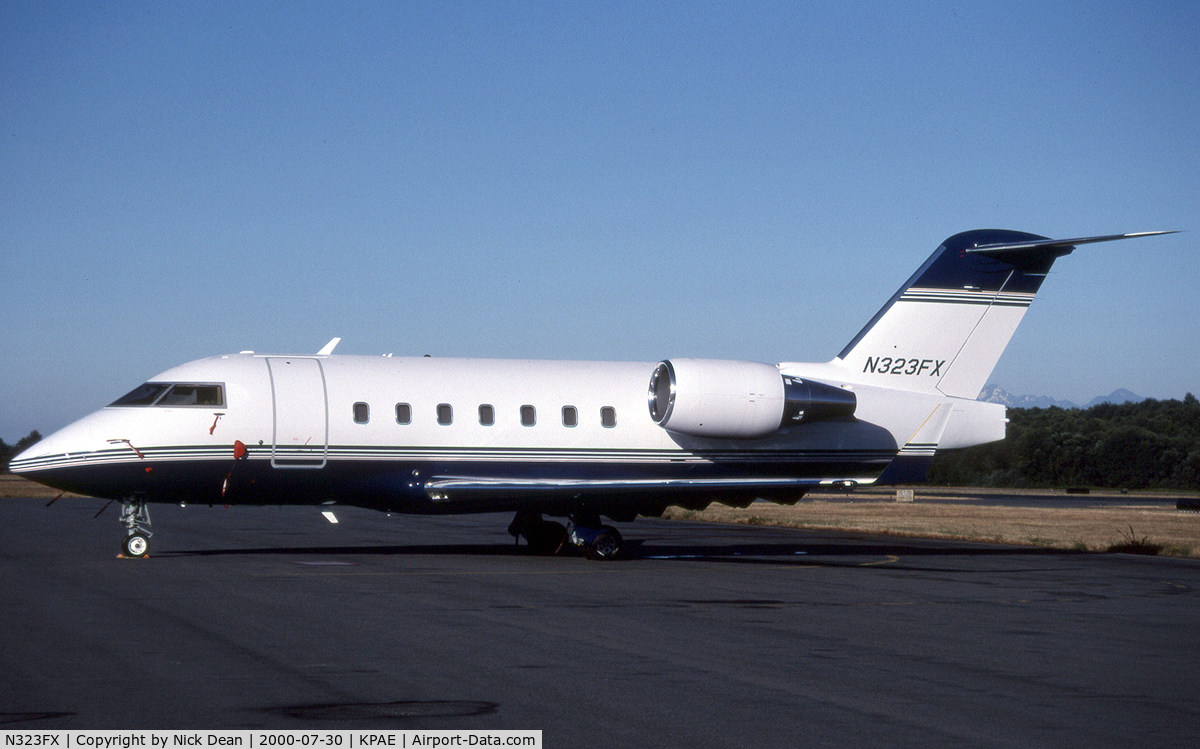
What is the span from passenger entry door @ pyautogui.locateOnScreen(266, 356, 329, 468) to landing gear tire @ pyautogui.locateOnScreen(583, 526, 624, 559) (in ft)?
17.5

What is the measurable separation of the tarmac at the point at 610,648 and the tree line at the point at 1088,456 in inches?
3317

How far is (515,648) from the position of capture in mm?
11766

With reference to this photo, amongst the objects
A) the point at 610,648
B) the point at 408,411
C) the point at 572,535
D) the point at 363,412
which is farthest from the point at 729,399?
the point at 610,648

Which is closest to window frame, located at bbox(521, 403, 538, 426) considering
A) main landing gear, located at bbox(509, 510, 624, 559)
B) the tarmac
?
main landing gear, located at bbox(509, 510, 624, 559)

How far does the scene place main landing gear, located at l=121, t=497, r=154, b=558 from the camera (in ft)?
70.2

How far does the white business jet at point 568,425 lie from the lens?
71.7 feet

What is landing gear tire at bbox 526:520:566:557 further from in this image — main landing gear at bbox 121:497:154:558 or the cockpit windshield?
main landing gear at bbox 121:497:154:558

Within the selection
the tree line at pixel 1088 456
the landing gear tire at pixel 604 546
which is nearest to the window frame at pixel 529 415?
the landing gear tire at pixel 604 546

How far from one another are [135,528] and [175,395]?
8.15 feet

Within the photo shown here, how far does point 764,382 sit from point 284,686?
15.7m

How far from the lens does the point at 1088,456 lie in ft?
341
